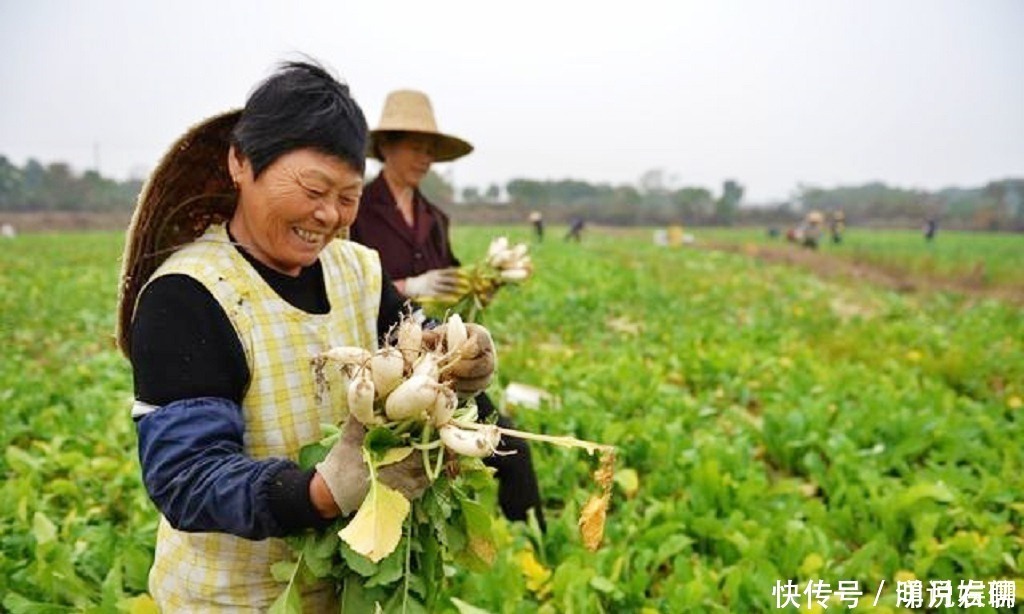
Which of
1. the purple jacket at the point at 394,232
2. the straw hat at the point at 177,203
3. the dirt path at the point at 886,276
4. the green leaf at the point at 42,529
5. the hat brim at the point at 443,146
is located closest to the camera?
the straw hat at the point at 177,203

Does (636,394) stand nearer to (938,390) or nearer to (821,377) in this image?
(821,377)

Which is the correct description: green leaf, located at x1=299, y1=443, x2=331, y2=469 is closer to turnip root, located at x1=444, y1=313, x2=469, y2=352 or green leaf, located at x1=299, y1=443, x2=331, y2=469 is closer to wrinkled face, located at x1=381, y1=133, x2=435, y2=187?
turnip root, located at x1=444, y1=313, x2=469, y2=352

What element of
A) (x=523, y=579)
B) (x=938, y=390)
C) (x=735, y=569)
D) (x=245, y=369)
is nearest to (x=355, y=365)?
(x=245, y=369)

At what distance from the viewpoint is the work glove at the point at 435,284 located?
3.08 m

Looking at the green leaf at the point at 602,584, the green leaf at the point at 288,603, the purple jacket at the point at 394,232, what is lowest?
the green leaf at the point at 602,584

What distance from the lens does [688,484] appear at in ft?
12.6

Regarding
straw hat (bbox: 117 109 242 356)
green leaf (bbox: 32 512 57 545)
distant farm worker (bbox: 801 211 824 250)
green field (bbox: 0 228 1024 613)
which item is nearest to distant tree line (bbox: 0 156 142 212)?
distant farm worker (bbox: 801 211 824 250)

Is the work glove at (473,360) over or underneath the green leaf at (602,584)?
over

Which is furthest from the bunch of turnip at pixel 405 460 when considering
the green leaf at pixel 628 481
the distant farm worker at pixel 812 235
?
the distant farm worker at pixel 812 235

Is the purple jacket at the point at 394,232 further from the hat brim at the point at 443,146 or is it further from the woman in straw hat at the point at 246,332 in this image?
the woman in straw hat at the point at 246,332

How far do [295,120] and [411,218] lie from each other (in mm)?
2017

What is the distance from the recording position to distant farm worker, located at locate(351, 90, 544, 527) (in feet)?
10.2

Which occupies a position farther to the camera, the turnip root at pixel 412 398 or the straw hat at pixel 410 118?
the straw hat at pixel 410 118

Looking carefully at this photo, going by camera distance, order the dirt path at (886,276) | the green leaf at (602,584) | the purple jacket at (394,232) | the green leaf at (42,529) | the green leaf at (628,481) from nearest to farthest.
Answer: the green leaf at (602,584) < the green leaf at (42,529) < the purple jacket at (394,232) < the green leaf at (628,481) < the dirt path at (886,276)
